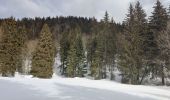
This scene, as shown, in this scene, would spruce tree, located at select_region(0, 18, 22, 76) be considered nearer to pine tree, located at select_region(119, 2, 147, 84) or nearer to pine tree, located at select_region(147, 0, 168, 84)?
pine tree, located at select_region(119, 2, 147, 84)

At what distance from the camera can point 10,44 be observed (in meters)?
51.3

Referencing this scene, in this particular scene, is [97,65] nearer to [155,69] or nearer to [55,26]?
[155,69]

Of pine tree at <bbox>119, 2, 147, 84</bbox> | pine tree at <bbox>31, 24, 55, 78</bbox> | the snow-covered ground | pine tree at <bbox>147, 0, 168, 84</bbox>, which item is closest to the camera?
the snow-covered ground

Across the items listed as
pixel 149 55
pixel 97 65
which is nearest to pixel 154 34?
pixel 149 55

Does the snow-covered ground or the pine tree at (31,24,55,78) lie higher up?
the pine tree at (31,24,55,78)

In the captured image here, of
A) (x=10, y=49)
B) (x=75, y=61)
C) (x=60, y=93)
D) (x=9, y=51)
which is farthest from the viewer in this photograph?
(x=75, y=61)

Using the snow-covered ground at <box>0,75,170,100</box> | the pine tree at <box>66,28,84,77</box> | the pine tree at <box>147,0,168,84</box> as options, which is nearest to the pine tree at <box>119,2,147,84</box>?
the pine tree at <box>147,0,168,84</box>

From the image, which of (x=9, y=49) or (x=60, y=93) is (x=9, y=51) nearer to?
(x=9, y=49)

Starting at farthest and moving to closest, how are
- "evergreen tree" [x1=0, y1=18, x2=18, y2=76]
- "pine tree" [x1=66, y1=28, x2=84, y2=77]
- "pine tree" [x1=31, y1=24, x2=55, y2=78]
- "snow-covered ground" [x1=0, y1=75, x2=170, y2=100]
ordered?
"pine tree" [x1=66, y1=28, x2=84, y2=77] → "pine tree" [x1=31, y1=24, x2=55, y2=78] → "evergreen tree" [x1=0, y1=18, x2=18, y2=76] → "snow-covered ground" [x1=0, y1=75, x2=170, y2=100]

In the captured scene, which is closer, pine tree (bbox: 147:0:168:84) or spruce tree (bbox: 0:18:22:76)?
pine tree (bbox: 147:0:168:84)

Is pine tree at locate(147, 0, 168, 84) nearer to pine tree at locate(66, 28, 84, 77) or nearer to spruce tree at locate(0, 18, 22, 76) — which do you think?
spruce tree at locate(0, 18, 22, 76)

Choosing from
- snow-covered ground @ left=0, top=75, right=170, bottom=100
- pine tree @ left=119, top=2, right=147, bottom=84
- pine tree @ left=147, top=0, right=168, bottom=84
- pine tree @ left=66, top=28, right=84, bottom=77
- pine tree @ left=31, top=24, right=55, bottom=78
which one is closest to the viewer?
snow-covered ground @ left=0, top=75, right=170, bottom=100

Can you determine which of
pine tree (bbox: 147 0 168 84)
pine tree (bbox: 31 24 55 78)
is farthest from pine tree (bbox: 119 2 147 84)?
pine tree (bbox: 31 24 55 78)

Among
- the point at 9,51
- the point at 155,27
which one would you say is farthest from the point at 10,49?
the point at 155,27
